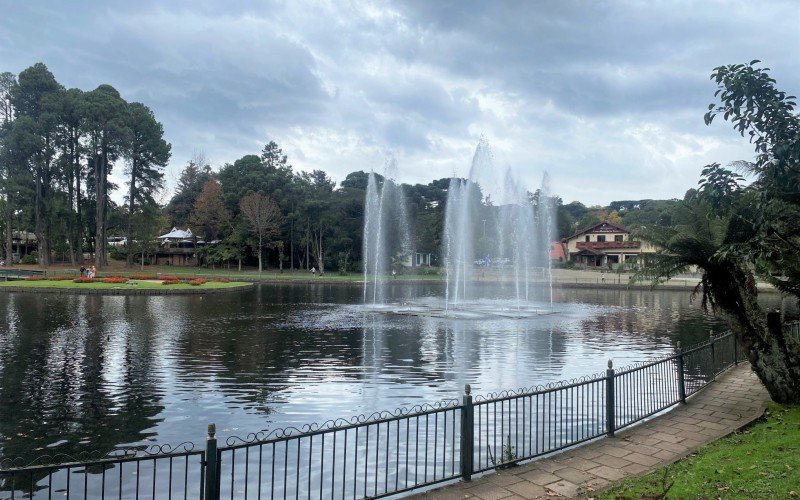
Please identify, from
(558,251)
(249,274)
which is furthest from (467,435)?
(558,251)

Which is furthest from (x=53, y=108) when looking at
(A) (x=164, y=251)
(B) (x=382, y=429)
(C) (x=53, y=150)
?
(B) (x=382, y=429)

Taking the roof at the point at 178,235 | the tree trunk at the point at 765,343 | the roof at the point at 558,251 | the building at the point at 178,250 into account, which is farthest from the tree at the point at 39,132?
the roof at the point at 558,251

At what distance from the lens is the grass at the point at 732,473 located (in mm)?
6359

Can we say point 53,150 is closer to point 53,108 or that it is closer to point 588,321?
point 53,108

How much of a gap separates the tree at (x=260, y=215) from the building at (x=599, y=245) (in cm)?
5204

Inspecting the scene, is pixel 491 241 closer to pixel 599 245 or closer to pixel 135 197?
pixel 599 245

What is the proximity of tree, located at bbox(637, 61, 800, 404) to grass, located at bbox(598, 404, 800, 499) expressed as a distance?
8.93 ft

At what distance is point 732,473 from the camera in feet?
22.7

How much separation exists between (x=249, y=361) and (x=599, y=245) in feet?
278

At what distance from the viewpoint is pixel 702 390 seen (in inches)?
504

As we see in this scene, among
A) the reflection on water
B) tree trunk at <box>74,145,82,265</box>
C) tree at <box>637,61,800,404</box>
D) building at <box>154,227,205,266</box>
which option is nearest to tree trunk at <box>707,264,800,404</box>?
tree at <box>637,61,800,404</box>

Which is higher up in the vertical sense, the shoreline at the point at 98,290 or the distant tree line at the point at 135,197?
the distant tree line at the point at 135,197

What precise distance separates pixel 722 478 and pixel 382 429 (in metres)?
6.05

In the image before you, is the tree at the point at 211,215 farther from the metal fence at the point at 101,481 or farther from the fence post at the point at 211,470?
the fence post at the point at 211,470
